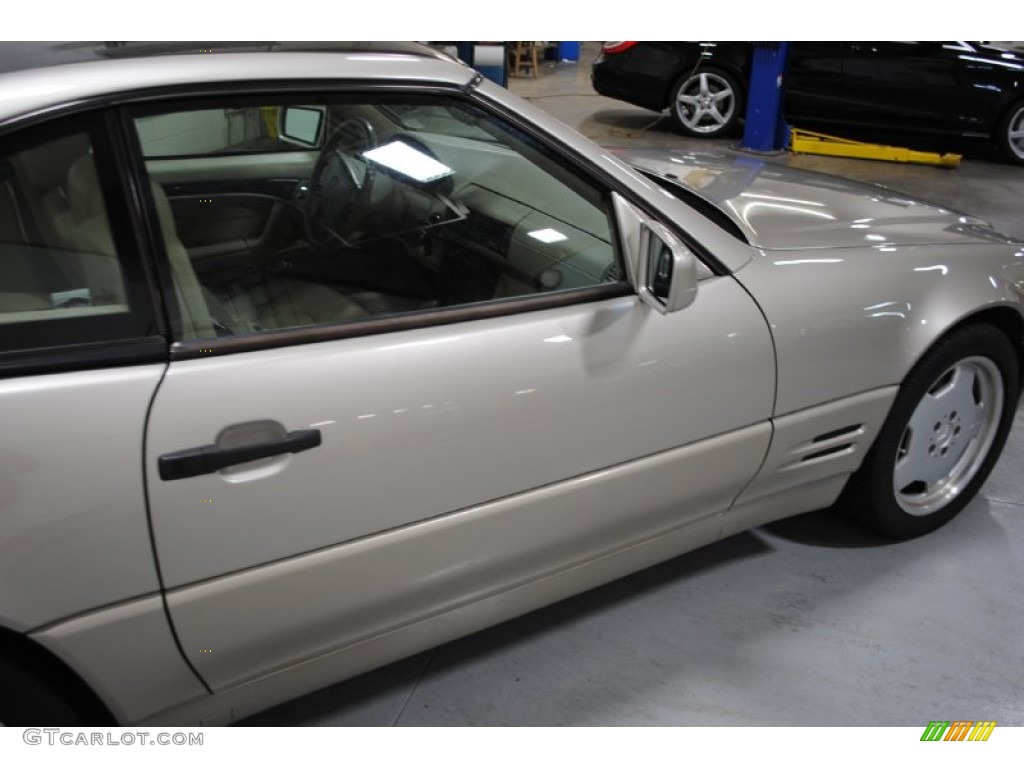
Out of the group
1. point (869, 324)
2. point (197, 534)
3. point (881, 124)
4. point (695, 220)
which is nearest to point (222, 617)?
point (197, 534)

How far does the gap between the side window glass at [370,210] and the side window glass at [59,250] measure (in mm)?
144

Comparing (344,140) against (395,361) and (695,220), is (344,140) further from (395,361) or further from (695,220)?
(695,220)

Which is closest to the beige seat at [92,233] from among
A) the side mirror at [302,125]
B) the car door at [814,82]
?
the side mirror at [302,125]

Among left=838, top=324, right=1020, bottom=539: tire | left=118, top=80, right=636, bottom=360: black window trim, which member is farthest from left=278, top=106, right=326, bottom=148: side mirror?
left=838, top=324, right=1020, bottom=539: tire

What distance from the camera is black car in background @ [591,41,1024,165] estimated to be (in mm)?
6656

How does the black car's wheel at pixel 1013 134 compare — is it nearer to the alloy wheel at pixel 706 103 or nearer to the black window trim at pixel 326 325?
the alloy wheel at pixel 706 103

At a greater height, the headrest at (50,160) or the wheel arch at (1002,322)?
the headrest at (50,160)

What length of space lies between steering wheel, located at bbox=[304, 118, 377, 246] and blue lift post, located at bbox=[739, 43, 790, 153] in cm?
617

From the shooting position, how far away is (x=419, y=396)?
58.0 inches

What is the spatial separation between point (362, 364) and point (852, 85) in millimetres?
6702

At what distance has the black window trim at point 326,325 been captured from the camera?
1337 millimetres

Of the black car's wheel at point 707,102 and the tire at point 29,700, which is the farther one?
the black car's wheel at point 707,102


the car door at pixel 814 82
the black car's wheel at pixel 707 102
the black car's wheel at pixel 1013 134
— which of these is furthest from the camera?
the black car's wheel at pixel 707 102
